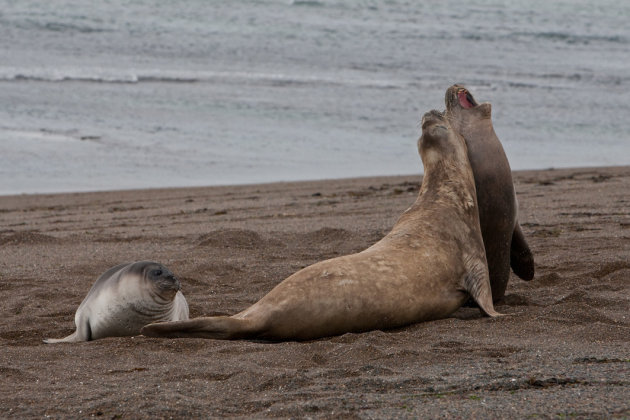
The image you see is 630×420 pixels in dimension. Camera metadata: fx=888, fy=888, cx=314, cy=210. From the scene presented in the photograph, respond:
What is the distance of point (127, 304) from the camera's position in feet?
14.7

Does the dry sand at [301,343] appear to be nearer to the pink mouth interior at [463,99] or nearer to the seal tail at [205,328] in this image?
the seal tail at [205,328]

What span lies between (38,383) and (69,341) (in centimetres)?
91

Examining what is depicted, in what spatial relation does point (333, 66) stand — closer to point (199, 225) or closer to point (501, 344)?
point (199, 225)

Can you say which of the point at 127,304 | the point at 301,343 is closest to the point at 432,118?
the point at 301,343

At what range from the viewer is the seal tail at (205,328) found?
4.23 metres

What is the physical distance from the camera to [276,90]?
19953 millimetres

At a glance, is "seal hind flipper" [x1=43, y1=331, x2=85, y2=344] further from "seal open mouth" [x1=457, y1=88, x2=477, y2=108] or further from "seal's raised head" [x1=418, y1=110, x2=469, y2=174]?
"seal open mouth" [x1=457, y1=88, x2=477, y2=108]

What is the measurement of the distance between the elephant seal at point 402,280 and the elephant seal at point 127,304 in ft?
0.90

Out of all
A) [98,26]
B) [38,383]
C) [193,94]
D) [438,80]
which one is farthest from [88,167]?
[98,26]

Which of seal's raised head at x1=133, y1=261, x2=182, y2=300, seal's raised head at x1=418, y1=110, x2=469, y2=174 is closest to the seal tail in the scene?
seal's raised head at x1=133, y1=261, x2=182, y2=300

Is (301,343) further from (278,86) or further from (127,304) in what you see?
(278,86)

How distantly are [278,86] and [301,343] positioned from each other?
16766mm

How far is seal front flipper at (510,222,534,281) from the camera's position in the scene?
17.4ft

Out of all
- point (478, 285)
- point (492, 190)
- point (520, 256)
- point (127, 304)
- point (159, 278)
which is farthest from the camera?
point (520, 256)
